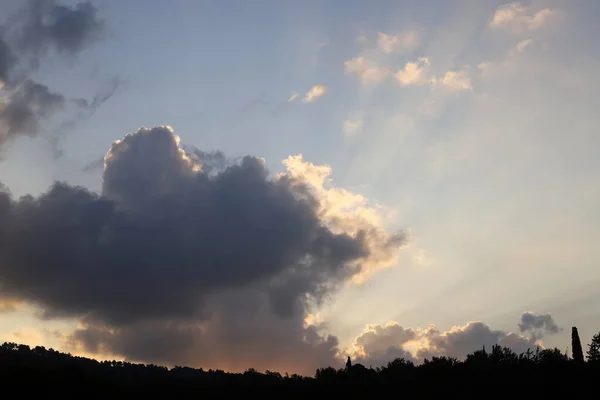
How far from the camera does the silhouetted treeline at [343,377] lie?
51344 millimetres

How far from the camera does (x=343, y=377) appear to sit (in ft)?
235

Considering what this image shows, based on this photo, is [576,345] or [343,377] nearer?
[576,345]

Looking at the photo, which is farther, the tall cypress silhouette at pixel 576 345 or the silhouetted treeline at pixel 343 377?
the tall cypress silhouette at pixel 576 345

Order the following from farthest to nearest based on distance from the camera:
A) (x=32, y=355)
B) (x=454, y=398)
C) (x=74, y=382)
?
(x=32, y=355)
(x=74, y=382)
(x=454, y=398)

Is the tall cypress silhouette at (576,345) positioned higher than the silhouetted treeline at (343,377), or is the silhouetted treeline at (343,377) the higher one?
the tall cypress silhouette at (576,345)

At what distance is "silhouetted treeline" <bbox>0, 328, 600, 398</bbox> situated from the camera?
168 ft

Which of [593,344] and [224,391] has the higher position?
[593,344]

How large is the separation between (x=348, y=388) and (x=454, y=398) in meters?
14.4

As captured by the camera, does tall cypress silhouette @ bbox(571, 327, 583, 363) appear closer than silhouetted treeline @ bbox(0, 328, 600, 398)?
No

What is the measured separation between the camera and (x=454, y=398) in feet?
171

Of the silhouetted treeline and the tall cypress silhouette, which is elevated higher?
the tall cypress silhouette

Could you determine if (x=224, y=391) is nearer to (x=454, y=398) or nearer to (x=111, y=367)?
(x=111, y=367)

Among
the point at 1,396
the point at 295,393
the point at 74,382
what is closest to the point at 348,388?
the point at 295,393

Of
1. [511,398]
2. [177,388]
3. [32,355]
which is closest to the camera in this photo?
[511,398]
